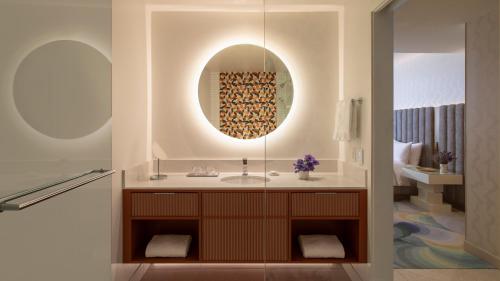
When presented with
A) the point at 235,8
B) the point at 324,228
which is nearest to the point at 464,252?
the point at 324,228

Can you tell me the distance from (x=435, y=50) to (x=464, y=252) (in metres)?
2.46

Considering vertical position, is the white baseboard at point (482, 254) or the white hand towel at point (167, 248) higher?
the white hand towel at point (167, 248)

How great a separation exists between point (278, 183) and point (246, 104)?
0.77m

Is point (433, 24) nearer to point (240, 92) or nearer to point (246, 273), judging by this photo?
point (240, 92)

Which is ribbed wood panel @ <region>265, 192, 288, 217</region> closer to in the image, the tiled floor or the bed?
the tiled floor

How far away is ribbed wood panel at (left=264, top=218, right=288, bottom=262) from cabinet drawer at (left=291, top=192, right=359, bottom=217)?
0.15 m

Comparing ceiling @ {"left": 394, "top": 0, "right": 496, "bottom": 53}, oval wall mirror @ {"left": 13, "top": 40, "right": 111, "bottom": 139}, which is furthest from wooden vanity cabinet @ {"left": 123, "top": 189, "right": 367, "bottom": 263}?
ceiling @ {"left": 394, "top": 0, "right": 496, "bottom": 53}

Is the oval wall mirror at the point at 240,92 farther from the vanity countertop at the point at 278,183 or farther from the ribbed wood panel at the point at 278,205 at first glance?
the ribbed wood panel at the point at 278,205

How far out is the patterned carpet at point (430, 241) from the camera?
2.52 metres

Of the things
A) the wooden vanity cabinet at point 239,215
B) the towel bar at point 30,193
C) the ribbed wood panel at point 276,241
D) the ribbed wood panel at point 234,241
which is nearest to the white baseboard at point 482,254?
the wooden vanity cabinet at point 239,215

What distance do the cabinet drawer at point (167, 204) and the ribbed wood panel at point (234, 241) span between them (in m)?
0.16

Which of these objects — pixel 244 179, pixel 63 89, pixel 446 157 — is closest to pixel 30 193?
pixel 63 89

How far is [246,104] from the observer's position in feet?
8.64

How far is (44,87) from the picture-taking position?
0.86m
